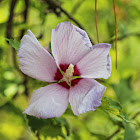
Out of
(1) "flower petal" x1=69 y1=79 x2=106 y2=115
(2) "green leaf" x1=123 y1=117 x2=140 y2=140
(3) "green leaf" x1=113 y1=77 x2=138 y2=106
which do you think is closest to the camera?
(1) "flower petal" x1=69 y1=79 x2=106 y2=115

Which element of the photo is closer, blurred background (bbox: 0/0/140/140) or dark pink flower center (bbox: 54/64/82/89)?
dark pink flower center (bbox: 54/64/82/89)

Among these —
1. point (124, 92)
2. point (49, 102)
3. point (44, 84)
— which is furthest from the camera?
point (124, 92)

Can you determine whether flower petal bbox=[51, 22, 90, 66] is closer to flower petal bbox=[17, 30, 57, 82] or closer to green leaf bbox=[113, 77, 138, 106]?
flower petal bbox=[17, 30, 57, 82]

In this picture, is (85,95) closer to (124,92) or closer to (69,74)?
(69,74)

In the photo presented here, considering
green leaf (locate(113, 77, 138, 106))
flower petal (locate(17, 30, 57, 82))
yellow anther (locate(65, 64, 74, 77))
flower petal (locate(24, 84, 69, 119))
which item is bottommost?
green leaf (locate(113, 77, 138, 106))

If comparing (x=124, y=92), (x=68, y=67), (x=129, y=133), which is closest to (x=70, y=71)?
(x=68, y=67)

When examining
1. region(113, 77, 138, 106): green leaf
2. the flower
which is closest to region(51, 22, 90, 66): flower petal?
the flower

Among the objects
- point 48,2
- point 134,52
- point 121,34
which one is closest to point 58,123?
point 48,2

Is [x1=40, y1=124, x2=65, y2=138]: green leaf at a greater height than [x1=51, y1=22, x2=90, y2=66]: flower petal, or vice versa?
[x1=51, y1=22, x2=90, y2=66]: flower petal
